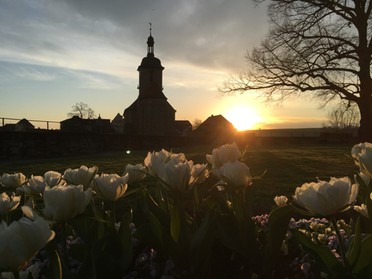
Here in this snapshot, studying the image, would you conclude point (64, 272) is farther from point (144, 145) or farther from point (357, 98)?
point (144, 145)

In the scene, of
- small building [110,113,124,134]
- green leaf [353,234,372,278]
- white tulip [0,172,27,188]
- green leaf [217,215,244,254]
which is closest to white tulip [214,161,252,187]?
green leaf [217,215,244,254]

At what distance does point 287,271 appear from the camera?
206cm

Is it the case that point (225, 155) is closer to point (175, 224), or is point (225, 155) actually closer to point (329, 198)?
point (175, 224)

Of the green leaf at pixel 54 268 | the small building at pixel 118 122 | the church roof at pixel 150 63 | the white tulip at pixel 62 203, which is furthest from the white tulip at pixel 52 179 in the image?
the small building at pixel 118 122

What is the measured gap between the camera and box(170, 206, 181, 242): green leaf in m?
1.77

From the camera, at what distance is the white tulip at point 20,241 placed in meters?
1.26

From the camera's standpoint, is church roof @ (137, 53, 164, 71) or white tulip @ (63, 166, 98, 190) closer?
white tulip @ (63, 166, 98, 190)

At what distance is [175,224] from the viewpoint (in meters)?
1.79

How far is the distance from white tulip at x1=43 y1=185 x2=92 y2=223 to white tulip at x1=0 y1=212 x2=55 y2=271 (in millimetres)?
284

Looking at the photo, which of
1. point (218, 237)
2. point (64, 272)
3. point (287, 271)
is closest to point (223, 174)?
point (218, 237)

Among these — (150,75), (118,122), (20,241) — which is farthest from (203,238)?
(118,122)

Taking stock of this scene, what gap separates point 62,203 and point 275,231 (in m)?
0.93

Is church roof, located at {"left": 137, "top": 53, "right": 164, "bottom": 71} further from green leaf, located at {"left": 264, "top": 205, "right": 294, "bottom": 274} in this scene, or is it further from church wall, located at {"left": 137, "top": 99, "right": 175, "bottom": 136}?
green leaf, located at {"left": 264, "top": 205, "right": 294, "bottom": 274}

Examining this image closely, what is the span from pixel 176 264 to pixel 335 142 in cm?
3547
